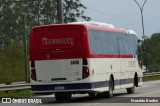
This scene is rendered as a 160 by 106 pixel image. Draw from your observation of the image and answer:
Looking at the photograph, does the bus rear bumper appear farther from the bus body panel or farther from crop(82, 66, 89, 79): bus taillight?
crop(82, 66, 89, 79): bus taillight

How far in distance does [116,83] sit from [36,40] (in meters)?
4.71

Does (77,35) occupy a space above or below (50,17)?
below

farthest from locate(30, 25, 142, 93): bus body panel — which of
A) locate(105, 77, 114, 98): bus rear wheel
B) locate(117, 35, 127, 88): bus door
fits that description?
locate(117, 35, 127, 88): bus door

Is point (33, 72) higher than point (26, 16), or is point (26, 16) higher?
point (26, 16)

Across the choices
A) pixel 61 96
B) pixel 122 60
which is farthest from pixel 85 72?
pixel 122 60

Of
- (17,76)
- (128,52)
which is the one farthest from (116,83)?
(17,76)

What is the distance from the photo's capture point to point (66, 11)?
104 metres

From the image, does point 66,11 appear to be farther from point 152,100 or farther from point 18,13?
point 152,100

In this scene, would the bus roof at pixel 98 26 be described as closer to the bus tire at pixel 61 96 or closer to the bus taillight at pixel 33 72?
the bus taillight at pixel 33 72

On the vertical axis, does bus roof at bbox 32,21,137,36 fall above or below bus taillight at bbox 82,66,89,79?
above

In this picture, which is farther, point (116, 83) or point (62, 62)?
point (116, 83)

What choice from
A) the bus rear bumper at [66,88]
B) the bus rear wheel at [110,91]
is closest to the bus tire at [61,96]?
the bus rear bumper at [66,88]

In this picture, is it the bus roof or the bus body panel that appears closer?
the bus body panel

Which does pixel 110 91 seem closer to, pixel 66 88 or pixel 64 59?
pixel 66 88
